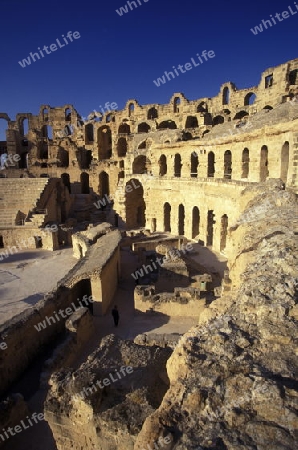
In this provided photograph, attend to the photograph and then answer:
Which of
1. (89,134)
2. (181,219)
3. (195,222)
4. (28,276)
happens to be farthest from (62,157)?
(28,276)

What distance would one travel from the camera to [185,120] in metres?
30.9

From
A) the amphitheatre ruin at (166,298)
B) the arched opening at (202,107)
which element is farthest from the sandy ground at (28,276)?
the arched opening at (202,107)

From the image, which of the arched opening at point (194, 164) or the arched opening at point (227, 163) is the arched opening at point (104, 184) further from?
the arched opening at point (227, 163)

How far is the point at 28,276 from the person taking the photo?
49.8 feet

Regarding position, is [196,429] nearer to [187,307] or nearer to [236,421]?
[236,421]

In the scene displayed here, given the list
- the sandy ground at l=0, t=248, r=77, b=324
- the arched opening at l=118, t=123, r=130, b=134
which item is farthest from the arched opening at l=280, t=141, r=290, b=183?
the arched opening at l=118, t=123, r=130, b=134

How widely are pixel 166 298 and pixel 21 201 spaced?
721 inches

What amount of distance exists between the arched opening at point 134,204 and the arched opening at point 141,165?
224 cm

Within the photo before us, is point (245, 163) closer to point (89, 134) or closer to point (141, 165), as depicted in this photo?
point (141, 165)

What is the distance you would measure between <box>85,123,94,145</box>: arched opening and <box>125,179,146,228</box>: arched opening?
1449cm

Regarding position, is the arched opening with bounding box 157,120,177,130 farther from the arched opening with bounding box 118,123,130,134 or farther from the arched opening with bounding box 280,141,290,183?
the arched opening with bounding box 280,141,290,183

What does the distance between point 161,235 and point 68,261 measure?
7103 millimetres

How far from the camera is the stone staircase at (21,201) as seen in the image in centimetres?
2203

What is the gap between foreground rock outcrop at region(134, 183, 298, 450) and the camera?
2410 millimetres
